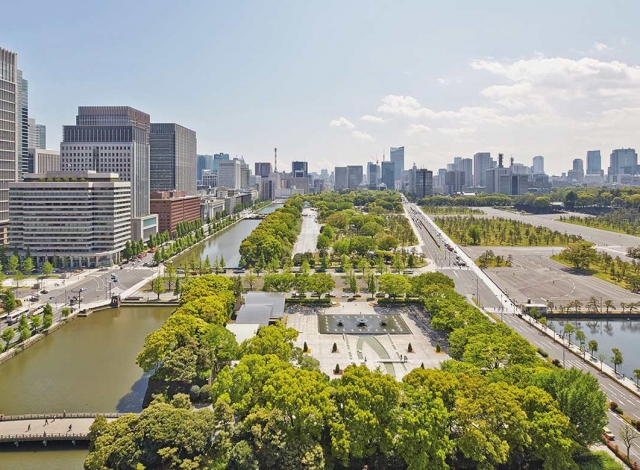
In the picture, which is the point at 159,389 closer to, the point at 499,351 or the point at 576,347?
the point at 499,351

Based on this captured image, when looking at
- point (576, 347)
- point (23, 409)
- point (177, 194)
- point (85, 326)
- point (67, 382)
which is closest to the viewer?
point (23, 409)

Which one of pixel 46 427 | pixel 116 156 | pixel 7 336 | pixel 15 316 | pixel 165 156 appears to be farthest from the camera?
pixel 165 156

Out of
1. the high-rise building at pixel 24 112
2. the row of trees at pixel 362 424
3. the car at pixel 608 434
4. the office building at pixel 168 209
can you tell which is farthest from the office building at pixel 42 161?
the car at pixel 608 434

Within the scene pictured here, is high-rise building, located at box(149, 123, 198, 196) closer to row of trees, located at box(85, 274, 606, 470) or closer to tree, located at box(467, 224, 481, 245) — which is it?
tree, located at box(467, 224, 481, 245)

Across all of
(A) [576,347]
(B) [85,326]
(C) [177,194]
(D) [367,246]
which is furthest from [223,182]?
(A) [576,347]

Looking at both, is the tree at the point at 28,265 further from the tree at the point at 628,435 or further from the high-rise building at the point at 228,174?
the high-rise building at the point at 228,174

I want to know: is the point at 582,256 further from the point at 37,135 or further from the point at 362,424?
the point at 37,135

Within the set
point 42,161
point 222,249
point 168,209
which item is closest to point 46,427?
point 222,249
